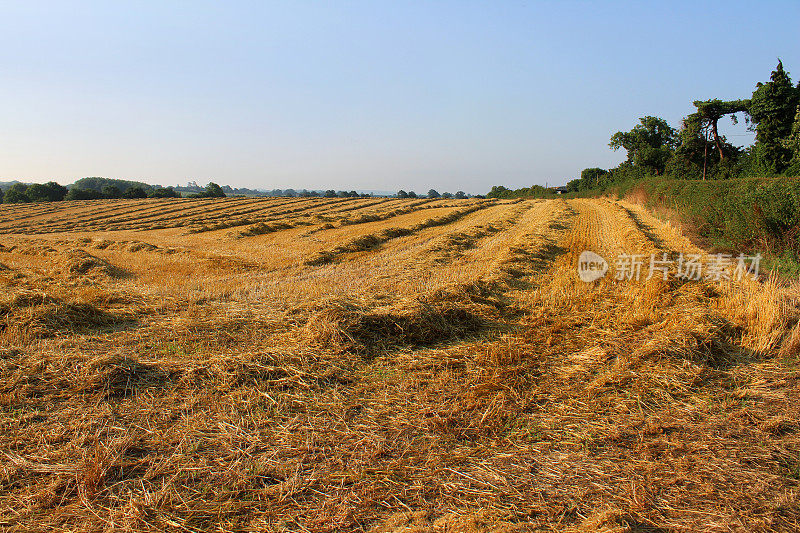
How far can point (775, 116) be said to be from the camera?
1131 inches

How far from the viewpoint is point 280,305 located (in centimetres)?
638

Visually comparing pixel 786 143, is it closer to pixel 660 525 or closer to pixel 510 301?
pixel 510 301

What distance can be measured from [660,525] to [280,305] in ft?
17.3

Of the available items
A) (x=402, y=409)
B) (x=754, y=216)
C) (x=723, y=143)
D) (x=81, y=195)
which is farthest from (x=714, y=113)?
(x=81, y=195)

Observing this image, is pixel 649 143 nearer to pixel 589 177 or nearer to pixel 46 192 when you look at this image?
pixel 589 177

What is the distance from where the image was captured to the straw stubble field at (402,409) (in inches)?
103

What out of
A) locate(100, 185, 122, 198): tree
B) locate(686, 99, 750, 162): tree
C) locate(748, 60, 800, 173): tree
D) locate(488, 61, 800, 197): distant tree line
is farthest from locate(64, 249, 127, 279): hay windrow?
locate(100, 185, 122, 198): tree

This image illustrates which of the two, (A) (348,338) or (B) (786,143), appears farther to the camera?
(B) (786,143)

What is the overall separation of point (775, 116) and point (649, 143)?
112ft

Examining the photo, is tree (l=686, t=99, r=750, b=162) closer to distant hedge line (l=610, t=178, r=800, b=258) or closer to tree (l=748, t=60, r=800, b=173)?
tree (l=748, t=60, r=800, b=173)

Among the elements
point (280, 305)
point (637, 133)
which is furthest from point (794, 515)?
point (637, 133)

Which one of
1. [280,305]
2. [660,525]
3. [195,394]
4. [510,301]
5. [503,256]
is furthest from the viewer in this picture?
[503,256]

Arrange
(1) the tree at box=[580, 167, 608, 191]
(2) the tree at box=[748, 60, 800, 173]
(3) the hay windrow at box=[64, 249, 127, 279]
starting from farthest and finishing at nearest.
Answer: (1) the tree at box=[580, 167, 608, 191] < (2) the tree at box=[748, 60, 800, 173] < (3) the hay windrow at box=[64, 249, 127, 279]

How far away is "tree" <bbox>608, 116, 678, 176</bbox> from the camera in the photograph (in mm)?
55781
